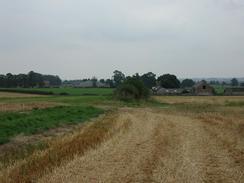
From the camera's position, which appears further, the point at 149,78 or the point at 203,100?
the point at 149,78

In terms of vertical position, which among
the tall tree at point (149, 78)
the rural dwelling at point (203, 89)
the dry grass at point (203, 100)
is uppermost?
the tall tree at point (149, 78)

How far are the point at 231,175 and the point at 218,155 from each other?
3.31 metres

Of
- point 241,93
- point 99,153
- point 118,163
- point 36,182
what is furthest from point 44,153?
point 241,93

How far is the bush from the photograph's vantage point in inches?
3046

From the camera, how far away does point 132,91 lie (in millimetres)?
77250

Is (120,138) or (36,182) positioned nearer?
(36,182)

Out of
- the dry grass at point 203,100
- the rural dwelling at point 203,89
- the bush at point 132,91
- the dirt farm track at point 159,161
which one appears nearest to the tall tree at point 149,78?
the rural dwelling at point 203,89

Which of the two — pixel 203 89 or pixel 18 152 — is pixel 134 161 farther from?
pixel 203 89

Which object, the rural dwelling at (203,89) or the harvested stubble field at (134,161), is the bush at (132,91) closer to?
the rural dwelling at (203,89)

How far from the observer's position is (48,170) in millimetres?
11695

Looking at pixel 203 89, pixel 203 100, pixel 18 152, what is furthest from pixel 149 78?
pixel 18 152

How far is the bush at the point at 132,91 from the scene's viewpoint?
254 ft

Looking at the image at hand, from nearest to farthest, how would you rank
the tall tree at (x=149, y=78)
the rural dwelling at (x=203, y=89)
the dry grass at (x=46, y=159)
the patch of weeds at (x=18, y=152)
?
the dry grass at (x=46, y=159), the patch of weeds at (x=18, y=152), the rural dwelling at (x=203, y=89), the tall tree at (x=149, y=78)

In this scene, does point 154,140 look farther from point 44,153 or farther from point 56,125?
point 56,125
